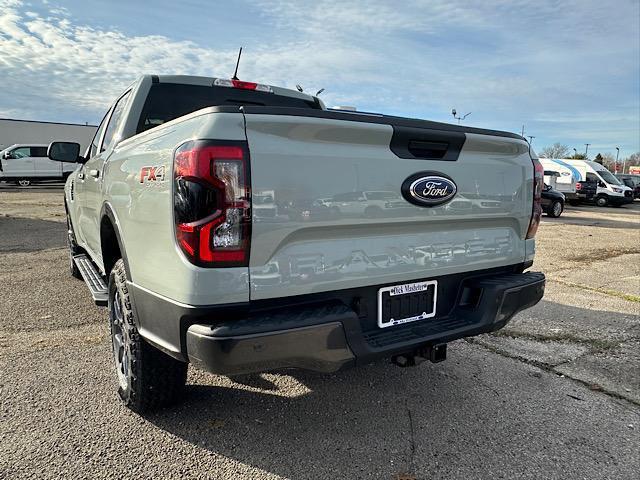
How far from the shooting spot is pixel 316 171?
2066 mm

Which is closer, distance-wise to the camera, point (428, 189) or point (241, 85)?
point (428, 189)

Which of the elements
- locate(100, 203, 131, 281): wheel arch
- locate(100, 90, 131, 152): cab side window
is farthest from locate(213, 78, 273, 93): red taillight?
locate(100, 203, 131, 281): wheel arch

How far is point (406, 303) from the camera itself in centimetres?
249

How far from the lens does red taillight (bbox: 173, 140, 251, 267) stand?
1874mm

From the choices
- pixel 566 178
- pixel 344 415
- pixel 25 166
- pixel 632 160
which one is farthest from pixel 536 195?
pixel 632 160

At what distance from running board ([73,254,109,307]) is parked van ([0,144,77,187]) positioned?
2212cm

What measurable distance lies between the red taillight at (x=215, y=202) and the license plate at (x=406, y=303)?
0.83 m

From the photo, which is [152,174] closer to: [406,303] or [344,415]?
[406,303]

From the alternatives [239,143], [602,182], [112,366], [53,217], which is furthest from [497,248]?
[602,182]

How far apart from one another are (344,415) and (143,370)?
1.20 meters

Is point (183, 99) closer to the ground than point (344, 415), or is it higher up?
higher up

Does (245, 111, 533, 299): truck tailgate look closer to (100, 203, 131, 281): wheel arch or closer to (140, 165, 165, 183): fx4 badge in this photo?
(140, 165, 165, 183): fx4 badge

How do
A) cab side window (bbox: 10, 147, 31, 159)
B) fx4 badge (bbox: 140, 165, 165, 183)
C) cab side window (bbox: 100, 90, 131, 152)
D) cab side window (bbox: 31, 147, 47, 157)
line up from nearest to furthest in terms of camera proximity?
fx4 badge (bbox: 140, 165, 165, 183) < cab side window (bbox: 100, 90, 131, 152) < cab side window (bbox: 10, 147, 31, 159) < cab side window (bbox: 31, 147, 47, 157)

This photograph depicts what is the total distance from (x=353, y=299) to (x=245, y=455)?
1.00m
